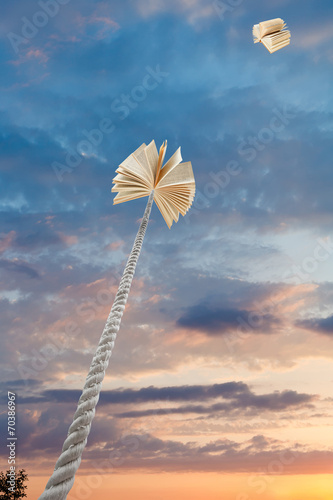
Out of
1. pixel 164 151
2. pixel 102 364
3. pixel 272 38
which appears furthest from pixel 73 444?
pixel 272 38

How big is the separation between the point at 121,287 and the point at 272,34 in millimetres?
5303

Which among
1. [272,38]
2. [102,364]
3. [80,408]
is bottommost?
[80,408]

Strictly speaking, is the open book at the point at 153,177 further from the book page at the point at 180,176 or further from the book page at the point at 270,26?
the book page at the point at 270,26

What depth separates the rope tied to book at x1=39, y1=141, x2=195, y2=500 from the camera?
2230mm

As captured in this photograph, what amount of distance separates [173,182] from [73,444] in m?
3.05

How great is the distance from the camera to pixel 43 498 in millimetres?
2102

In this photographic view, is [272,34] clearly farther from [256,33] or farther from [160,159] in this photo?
[160,159]

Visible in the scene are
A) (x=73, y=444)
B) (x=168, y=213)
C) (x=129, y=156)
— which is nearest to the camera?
(x=73, y=444)

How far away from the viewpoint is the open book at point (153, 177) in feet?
14.8

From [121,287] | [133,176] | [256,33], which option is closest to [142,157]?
[133,176]

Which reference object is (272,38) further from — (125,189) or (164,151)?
(125,189)

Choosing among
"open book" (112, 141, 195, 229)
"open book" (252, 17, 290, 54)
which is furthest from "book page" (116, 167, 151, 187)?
"open book" (252, 17, 290, 54)

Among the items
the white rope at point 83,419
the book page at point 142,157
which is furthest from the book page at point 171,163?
the white rope at point 83,419

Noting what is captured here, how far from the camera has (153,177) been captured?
15.3 ft
